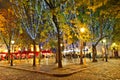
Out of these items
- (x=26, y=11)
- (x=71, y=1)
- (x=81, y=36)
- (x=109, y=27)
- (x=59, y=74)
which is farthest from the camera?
(x=109, y=27)

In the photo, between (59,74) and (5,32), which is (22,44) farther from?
(59,74)

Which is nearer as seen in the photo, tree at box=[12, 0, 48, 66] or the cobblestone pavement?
the cobblestone pavement

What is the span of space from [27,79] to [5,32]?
2545 cm

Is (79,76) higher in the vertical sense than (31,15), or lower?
lower

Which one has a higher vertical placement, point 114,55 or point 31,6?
point 31,6

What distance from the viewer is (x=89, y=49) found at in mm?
60969

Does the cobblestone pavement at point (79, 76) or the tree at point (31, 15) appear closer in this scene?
the cobblestone pavement at point (79, 76)

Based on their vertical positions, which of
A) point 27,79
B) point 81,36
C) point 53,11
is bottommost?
point 27,79

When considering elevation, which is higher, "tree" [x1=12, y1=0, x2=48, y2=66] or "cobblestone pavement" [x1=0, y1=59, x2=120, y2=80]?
"tree" [x1=12, y1=0, x2=48, y2=66]

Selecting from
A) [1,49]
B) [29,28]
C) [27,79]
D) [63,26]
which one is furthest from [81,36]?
[1,49]

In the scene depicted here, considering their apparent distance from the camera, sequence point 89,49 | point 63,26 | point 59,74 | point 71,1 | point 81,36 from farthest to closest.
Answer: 1. point 89,49
2. point 81,36
3. point 71,1
4. point 63,26
5. point 59,74

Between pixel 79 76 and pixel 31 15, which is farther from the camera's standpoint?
pixel 31 15

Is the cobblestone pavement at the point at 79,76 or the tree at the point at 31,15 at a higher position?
the tree at the point at 31,15

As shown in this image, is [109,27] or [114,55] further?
[114,55]
